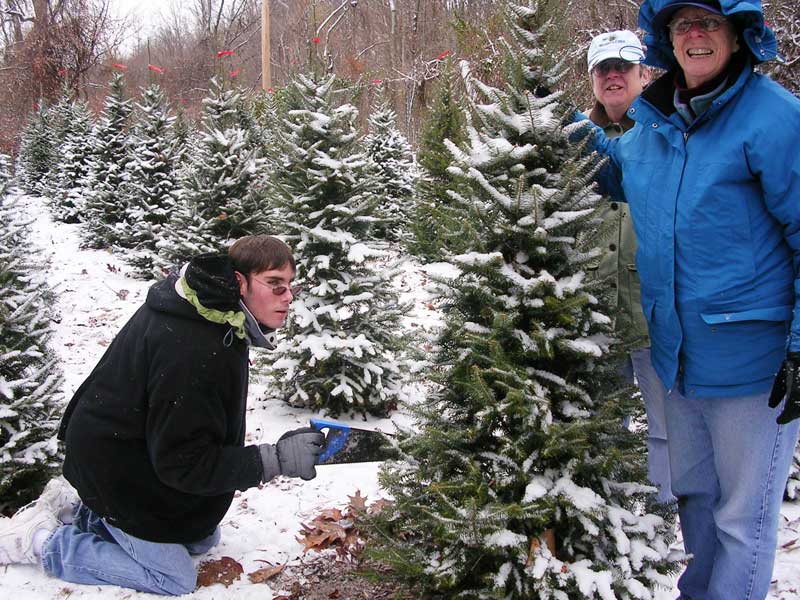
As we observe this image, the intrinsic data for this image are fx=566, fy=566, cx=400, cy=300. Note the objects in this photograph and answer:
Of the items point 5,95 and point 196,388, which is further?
point 5,95

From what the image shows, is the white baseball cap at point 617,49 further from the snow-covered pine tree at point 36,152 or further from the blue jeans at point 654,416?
the snow-covered pine tree at point 36,152

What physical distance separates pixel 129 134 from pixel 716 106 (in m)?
13.2

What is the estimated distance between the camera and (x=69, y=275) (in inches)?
402

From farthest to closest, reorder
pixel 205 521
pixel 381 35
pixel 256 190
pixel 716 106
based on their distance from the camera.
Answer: pixel 381 35
pixel 256 190
pixel 205 521
pixel 716 106

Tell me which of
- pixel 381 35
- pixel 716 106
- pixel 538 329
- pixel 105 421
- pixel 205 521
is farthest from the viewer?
pixel 381 35

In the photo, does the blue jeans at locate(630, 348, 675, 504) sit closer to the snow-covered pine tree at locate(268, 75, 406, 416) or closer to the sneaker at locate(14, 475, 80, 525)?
the snow-covered pine tree at locate(268, 75, 406, 416)

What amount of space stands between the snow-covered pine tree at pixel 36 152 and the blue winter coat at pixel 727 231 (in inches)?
800

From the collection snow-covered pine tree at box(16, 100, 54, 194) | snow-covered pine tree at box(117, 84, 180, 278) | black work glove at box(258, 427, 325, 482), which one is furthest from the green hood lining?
snow-covered pine tree at box(16, 100, 54, 194)

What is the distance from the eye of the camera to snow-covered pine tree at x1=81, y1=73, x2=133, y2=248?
38.9ft

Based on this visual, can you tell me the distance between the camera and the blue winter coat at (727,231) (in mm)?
1944

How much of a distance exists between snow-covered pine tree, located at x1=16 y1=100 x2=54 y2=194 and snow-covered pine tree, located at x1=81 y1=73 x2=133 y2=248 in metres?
7.10

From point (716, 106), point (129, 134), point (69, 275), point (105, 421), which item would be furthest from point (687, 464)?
point (129, 134)

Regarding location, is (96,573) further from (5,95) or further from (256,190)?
(5,95)

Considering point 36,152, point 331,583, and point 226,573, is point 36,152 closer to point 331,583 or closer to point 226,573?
point 226,573
